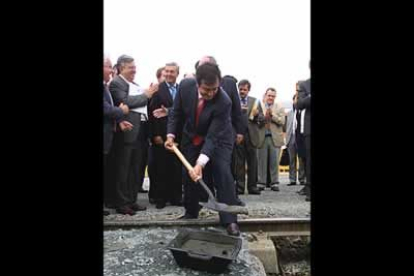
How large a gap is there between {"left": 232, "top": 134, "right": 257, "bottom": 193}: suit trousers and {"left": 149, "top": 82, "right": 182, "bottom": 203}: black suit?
66 centimetres

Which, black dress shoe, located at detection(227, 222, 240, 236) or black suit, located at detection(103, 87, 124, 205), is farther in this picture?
black dress shoe, located at detection(227, 222, 240, 236)

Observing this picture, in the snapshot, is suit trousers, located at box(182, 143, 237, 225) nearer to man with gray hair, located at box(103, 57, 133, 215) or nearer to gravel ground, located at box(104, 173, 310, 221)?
gravel ground, located at box(104, 173, 310, 221)

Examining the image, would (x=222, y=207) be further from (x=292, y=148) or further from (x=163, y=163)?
(x=292, y=148)

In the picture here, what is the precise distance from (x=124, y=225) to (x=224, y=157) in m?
0.79

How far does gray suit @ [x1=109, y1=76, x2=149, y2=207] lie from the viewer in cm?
249

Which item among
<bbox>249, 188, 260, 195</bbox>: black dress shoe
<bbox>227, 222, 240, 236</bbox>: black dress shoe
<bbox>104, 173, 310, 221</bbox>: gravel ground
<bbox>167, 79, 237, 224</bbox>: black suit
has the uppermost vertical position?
<bbox>167, 79, 237, 224</bbox>: black suit

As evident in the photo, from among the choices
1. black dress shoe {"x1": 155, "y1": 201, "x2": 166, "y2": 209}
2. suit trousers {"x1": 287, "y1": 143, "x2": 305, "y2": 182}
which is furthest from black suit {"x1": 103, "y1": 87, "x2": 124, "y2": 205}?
suit trousers {"x1": 287, "y1": 143, "x2": 305, "y2": 182}

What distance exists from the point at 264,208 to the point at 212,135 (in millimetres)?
982

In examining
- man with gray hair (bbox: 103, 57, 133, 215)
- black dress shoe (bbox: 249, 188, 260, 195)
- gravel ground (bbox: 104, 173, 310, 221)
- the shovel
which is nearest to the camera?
man with gray hair (bbox: 103, 57, 133, 215)

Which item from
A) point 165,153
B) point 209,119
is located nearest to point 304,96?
point 209,119

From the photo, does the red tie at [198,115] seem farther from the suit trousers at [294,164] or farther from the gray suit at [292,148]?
the suit trousers at [294,164]
